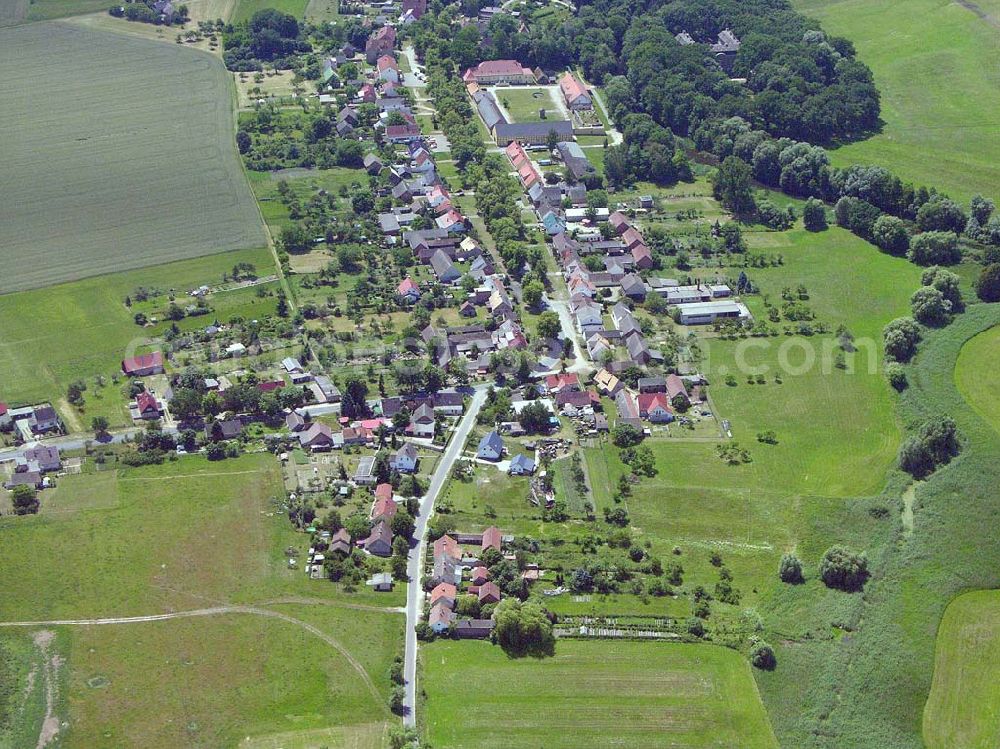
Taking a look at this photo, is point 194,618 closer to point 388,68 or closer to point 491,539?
point 491,539

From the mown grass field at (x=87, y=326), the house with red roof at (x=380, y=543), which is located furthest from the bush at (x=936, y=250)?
the house with red roof at (x=380, y=543)

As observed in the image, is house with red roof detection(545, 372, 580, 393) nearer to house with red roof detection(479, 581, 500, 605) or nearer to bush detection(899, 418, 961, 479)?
house with red roof detection(479, 581, 500, 605)

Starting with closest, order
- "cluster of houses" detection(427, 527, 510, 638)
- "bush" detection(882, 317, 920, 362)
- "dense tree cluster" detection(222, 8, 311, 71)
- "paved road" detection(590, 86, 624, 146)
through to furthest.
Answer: "cluster of houses" detection(427, 527, 510, 638) → "bush" detection(882, 317, 920, 362) → "paved road" detection(590, 86, 624, 146) → "dense tree cluster" detection(222, 8, 311, 71)

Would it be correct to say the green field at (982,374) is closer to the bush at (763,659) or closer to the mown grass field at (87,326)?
the bush at (763,659)

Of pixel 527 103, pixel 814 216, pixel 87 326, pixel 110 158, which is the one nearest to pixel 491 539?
pixel 87 326

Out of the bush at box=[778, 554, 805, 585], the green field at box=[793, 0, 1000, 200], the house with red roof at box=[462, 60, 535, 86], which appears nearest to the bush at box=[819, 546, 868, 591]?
the bush at box=[778, 554, 805, 585]
